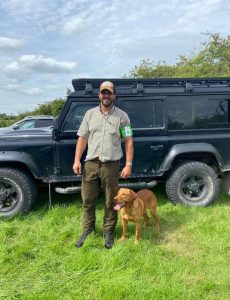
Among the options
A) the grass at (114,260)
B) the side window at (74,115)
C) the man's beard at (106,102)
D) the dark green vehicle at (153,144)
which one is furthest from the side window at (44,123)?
the man's beard at (106,102)

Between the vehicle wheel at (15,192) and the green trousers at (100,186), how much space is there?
1.23 meters

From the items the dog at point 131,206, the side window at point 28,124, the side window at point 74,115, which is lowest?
the dog at point 131,206

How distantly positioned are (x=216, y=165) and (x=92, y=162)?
259cm

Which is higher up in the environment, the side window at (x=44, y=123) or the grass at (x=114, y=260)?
the side window at (x=44, y=123)

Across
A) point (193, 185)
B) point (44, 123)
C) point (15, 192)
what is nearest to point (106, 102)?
point (15, 192)

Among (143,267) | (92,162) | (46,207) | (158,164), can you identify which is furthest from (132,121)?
(143,267)

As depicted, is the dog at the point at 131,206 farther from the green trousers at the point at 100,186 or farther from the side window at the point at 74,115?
the side window at the point at 74,115

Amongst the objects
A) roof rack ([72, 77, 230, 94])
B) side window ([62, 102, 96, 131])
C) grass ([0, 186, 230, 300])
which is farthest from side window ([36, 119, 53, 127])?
grass ([0, 186, 230, 300])

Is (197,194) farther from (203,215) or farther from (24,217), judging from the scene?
(24,217)

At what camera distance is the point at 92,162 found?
407 cm

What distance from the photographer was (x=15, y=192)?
16.8 feet

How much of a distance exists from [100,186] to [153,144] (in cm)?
148

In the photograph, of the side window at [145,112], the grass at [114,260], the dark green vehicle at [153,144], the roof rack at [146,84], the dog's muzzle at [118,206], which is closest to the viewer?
the grass at [114,260]

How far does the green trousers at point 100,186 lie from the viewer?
13.2ft
